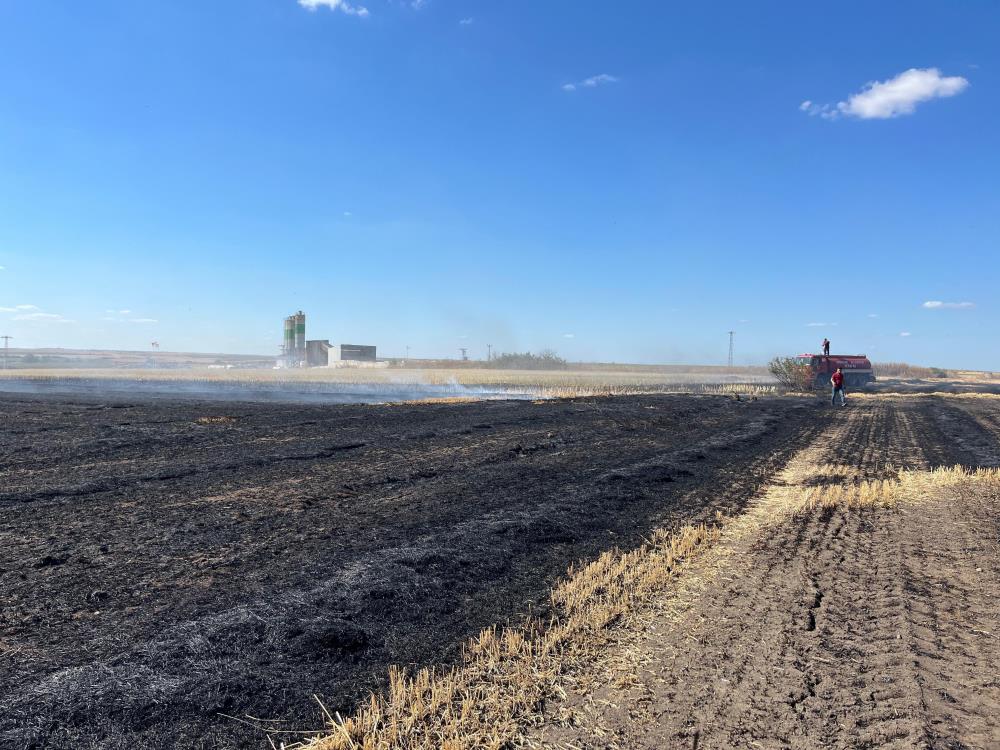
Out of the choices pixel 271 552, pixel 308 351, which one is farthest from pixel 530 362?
pixel 271 552

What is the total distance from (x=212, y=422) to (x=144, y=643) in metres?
15.6

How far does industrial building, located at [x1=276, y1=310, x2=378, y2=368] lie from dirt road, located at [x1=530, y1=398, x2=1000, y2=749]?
95.3 meters

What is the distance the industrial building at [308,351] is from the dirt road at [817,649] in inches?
3752

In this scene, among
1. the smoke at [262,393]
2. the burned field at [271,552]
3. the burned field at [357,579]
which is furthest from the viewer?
the smoke at [262,393]

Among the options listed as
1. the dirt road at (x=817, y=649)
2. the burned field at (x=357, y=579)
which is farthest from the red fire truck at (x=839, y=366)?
the dirt road at (x=817, y=649)

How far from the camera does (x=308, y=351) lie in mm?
100375

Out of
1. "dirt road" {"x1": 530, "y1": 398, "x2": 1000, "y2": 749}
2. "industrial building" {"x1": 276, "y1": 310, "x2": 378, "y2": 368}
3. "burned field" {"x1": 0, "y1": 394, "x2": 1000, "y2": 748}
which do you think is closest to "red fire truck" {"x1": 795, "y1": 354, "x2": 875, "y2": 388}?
"burned field" {"x1": 0, "y1": 394, "x2": 1000, "y2": 748}

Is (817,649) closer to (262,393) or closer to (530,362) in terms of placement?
(262,393)

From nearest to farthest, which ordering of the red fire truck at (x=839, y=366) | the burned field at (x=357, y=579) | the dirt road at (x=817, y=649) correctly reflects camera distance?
the dirt road at (x=817, y=649)
the burned field at (x=357, y=579)
the red fire truck at (x=839, y=366)

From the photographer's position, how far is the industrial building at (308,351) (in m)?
99.4

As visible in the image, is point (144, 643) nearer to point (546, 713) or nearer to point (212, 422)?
point (546, 713)

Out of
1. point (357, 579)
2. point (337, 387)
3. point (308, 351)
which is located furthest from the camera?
point (308, 351)

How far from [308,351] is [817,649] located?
102 m

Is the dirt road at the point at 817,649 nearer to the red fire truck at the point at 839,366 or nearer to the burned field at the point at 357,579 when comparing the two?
the burned field at the point at 357,579
